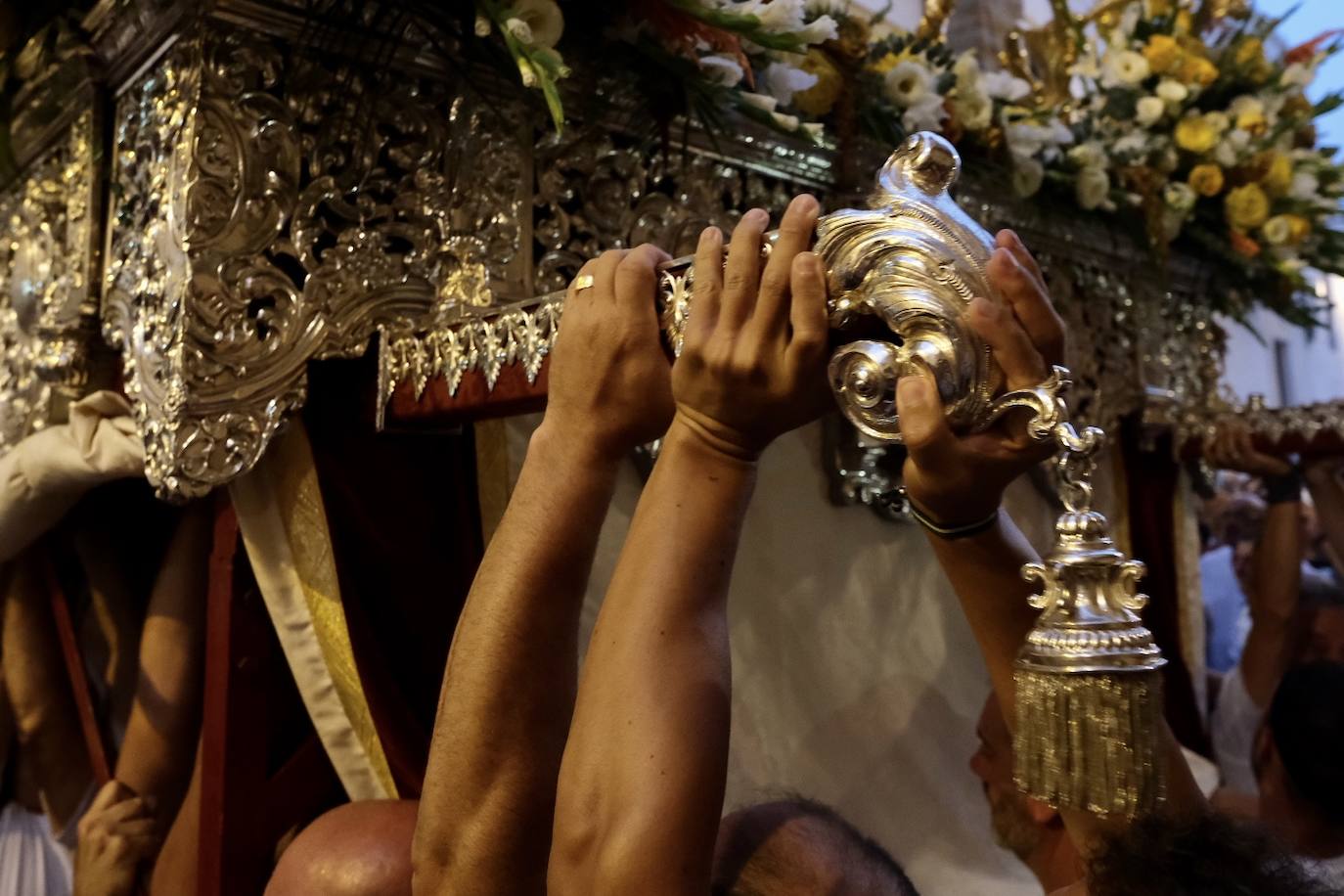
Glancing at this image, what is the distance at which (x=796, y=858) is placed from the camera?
85cm

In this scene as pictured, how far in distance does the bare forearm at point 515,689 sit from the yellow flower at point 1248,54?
1845mm

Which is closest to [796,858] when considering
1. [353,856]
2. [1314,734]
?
[353,856]

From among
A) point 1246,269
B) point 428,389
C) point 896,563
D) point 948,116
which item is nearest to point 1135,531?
point 1246,269

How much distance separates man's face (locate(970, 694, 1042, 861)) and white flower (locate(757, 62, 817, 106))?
2.80 feet

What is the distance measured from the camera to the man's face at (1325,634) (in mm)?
2193

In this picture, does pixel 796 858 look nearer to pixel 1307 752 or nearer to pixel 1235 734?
pixel 1307 752

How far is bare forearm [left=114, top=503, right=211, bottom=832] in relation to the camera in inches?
62.4

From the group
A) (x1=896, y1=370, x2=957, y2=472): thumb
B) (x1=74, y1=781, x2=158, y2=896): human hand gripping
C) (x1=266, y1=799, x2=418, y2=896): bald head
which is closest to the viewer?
(x1=896, y1=370, x2=957, y2=472): thumb

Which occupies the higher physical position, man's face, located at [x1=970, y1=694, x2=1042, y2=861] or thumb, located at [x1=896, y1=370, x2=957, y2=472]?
thumb, located at [x1=896, y1=370, x2=957, y2=472]

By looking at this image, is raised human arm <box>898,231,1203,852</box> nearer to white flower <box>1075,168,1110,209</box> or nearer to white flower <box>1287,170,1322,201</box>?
white flower <box>1075,168,1110,209</box>

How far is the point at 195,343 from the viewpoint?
4.22 feet

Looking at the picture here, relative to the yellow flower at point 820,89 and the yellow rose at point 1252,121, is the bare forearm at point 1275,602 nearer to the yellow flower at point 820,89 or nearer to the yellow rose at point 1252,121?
the yellow rose at point 1252,121

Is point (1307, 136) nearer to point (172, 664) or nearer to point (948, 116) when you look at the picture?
point (948, 116)

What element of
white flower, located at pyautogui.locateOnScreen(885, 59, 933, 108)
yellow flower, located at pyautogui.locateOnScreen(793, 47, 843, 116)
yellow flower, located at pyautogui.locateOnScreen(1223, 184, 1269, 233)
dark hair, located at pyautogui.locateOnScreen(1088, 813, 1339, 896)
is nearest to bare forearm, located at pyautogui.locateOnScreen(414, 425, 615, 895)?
dark hair, located at pyautogui.locateOnScreen(1088, 813, 1339, 896)
